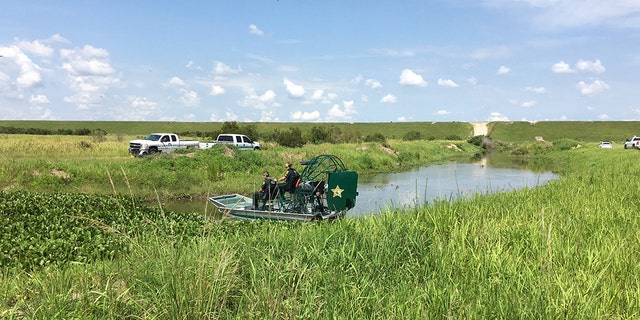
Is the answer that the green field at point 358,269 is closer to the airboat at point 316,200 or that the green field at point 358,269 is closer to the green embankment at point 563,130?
the airboat at point 316,200

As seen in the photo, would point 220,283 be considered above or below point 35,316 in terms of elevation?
above

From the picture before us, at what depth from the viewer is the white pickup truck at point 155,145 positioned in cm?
3185

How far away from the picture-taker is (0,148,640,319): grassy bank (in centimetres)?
396

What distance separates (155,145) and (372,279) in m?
31.2

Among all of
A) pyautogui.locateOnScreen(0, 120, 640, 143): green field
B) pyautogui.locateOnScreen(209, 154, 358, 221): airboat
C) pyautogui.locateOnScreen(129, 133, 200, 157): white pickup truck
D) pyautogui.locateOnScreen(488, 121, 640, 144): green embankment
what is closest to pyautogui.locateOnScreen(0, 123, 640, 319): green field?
pyautogui.locateOnScreen(209, 154, 358, 221): airboat

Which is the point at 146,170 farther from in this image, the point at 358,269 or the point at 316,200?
the point at 358,269

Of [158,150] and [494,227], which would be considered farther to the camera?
[158,150]

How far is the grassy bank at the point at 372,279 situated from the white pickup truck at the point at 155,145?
2769 cm

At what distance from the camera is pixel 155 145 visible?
32.9m

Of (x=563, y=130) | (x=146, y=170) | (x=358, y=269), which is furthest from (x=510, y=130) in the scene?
(x=358, y=269)

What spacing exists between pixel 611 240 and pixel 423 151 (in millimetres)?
48101

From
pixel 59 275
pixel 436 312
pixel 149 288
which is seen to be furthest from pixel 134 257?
pixel 436 312

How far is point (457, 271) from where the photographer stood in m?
5.02

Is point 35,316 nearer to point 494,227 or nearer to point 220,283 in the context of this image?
point 220,283
